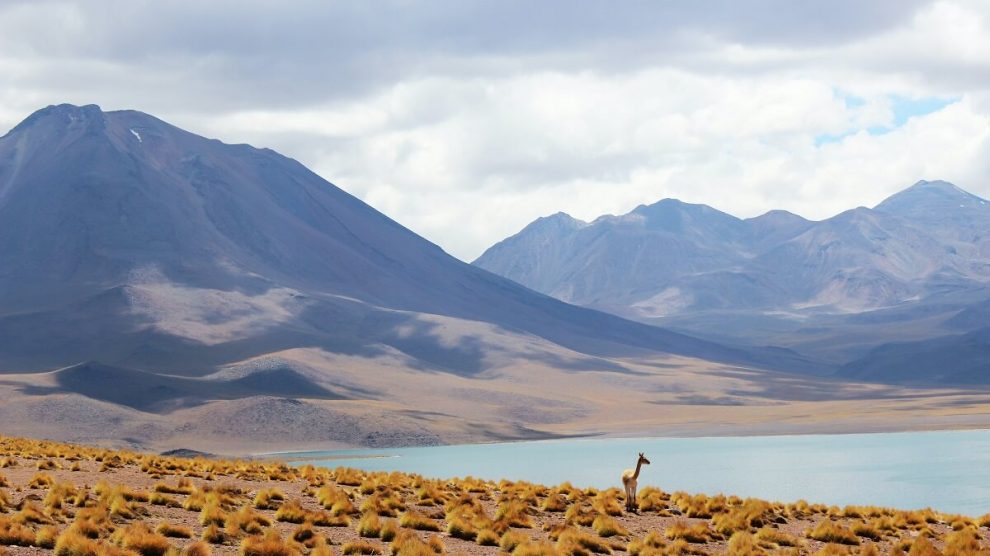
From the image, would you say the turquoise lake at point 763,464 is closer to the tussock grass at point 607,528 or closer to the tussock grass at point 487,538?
the tussock grass at point 607,528

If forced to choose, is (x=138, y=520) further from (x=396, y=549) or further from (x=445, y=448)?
(x=445, y=448)

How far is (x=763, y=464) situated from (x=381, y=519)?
7228 cm

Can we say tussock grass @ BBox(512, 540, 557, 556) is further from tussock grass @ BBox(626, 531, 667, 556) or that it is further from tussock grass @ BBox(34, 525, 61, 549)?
tussock grass @ BBox(34, 525, 61, 549)

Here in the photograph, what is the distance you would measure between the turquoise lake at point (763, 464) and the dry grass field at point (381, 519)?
29.9 meters

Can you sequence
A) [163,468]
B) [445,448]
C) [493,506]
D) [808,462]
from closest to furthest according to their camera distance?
1. [493,506]
2. [163,468]
3. [808,462]
4. [445,448]

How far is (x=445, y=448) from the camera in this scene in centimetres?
14088

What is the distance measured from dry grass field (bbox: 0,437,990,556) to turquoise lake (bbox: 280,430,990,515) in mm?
29887

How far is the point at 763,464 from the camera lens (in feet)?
307

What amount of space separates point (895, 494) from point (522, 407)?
391 ft

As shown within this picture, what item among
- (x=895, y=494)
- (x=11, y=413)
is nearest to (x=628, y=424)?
→ (x=11, y=413)

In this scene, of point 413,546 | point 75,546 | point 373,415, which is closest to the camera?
point 75,546

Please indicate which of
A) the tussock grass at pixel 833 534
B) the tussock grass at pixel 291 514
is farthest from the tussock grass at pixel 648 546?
the tussock grass at pixel 291 514

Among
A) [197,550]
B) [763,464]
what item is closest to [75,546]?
[197,550]

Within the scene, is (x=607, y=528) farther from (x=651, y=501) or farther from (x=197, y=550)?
(x=197, y=550)
